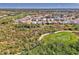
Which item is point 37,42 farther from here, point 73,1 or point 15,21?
point 73,1

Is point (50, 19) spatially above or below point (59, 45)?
above

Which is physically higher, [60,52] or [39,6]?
[39,6]

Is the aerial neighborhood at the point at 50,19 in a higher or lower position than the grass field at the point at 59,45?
higher

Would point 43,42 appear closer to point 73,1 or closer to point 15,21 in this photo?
point 15,21

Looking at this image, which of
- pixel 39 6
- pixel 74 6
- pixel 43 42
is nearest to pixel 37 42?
pixel 43 42

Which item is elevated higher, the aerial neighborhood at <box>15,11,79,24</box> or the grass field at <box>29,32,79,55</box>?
the aerial neighborhood at <box>15,11,79,24</box>

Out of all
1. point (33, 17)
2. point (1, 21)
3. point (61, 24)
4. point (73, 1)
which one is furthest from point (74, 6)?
point (1, 21)
